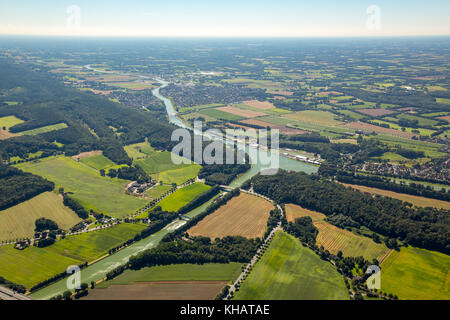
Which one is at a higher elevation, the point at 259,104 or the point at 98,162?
the point at 259,104

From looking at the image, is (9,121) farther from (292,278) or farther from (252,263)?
(292,278)

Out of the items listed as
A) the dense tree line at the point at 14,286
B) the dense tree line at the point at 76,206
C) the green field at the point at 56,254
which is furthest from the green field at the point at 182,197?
the dense tree line at the point at 14,286

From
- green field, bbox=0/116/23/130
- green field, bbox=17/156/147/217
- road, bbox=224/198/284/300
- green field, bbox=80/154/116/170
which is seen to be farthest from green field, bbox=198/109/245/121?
road, bbox=224/198/284/300

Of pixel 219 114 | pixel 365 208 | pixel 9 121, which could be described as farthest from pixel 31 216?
pixel 219 114

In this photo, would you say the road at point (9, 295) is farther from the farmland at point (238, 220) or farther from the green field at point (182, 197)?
the green field at point (182, 197)
